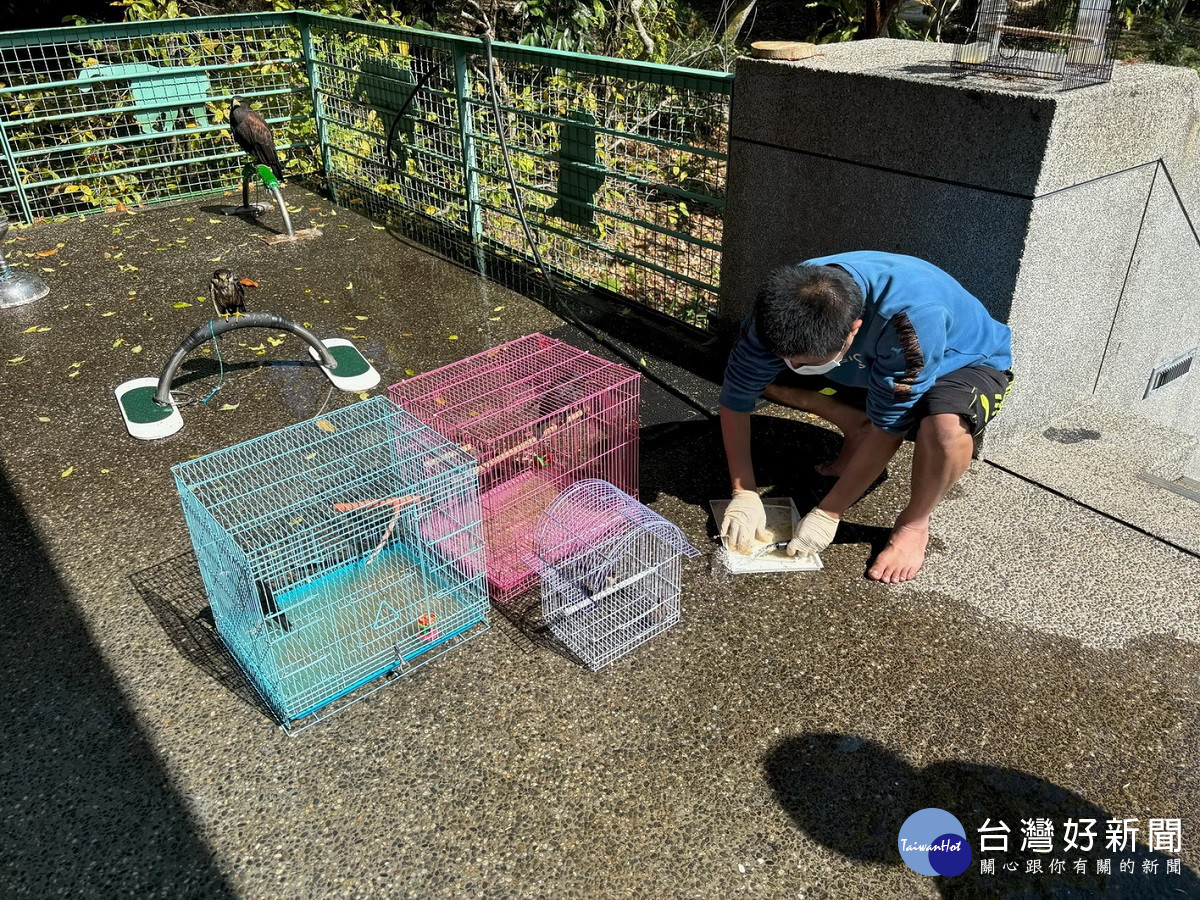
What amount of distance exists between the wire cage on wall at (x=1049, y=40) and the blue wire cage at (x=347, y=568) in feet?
8.82

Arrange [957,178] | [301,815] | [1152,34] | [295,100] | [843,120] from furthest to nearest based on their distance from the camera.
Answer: [1152,34] → [295,100] → [843,120] → [957,178] → [301,815]

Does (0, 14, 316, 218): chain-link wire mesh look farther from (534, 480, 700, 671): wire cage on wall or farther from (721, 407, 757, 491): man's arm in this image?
(534, 480, 700, 671): wire cage on wall

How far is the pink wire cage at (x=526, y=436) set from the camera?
301cm

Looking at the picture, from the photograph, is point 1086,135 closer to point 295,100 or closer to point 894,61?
point 894,61

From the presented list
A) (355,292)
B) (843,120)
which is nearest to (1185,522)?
(843,120)

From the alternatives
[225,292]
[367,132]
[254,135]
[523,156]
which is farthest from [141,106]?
[225,292]

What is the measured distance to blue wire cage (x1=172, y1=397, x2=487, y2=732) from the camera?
251cm

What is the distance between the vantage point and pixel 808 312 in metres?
2.56

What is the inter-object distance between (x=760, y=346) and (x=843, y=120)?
134cm

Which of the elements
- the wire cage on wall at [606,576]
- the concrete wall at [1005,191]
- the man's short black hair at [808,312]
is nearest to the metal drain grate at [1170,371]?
the concrete wall at [1005,191]

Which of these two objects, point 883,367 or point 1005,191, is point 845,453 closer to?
point 883,367

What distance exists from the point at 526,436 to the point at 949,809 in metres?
1.73

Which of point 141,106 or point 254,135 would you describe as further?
point 141,106

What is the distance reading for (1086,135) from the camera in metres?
3.22
